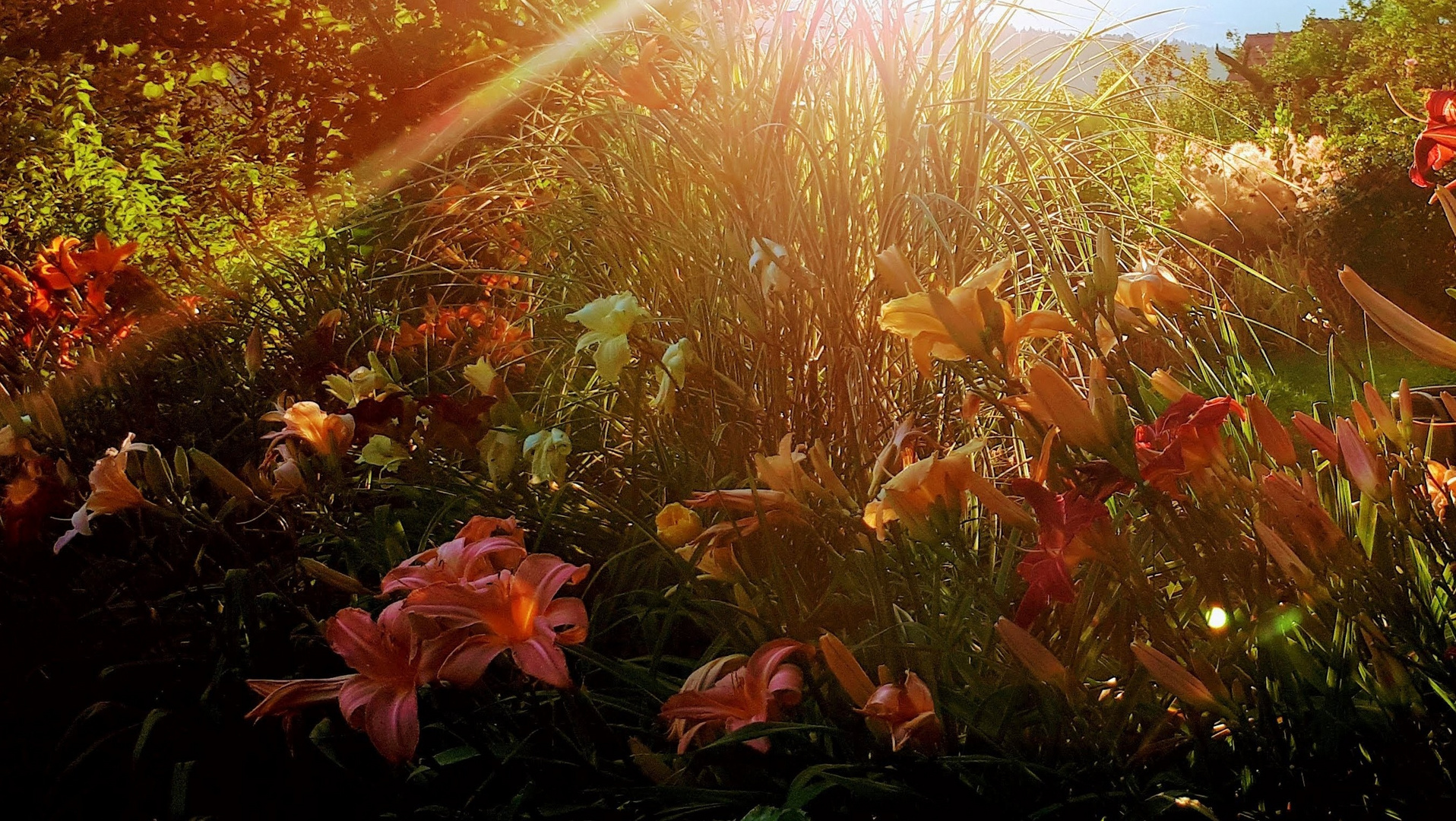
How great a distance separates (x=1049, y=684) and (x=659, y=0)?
1.69 m

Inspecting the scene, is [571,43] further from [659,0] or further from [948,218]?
[948,218]

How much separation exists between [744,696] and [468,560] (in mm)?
257

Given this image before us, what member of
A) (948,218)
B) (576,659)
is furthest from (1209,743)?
(948,218)

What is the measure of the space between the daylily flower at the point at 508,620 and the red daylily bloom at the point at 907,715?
24 cm

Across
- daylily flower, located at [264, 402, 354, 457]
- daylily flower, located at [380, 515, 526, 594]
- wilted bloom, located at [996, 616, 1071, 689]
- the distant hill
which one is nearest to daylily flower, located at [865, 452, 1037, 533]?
wilted bloom, located at [996, 616, 1071, 689]

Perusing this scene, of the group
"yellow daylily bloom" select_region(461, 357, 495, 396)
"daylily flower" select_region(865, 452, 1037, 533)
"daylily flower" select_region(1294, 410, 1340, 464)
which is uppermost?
"daylily flower" select_region(1294, 410, 1340, 464)

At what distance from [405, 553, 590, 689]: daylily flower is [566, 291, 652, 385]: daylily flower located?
0.40 meters

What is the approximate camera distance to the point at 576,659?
1.33 m

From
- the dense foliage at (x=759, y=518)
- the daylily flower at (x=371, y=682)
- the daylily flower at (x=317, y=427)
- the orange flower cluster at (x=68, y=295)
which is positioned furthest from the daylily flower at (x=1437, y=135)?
the orange flower cluster at (x=68, y=295)

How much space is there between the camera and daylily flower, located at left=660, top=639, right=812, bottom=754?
2.70ft

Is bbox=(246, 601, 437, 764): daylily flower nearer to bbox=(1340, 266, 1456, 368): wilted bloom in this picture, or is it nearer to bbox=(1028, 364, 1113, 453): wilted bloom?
bbox=(1028, 364, 1113, 453): wilted bloom

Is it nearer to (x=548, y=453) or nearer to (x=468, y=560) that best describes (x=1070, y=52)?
(x=548, y=453)

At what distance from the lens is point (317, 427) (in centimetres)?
135

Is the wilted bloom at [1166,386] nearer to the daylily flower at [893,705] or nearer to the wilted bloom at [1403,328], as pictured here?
the wilted bloom at [1403,328]
